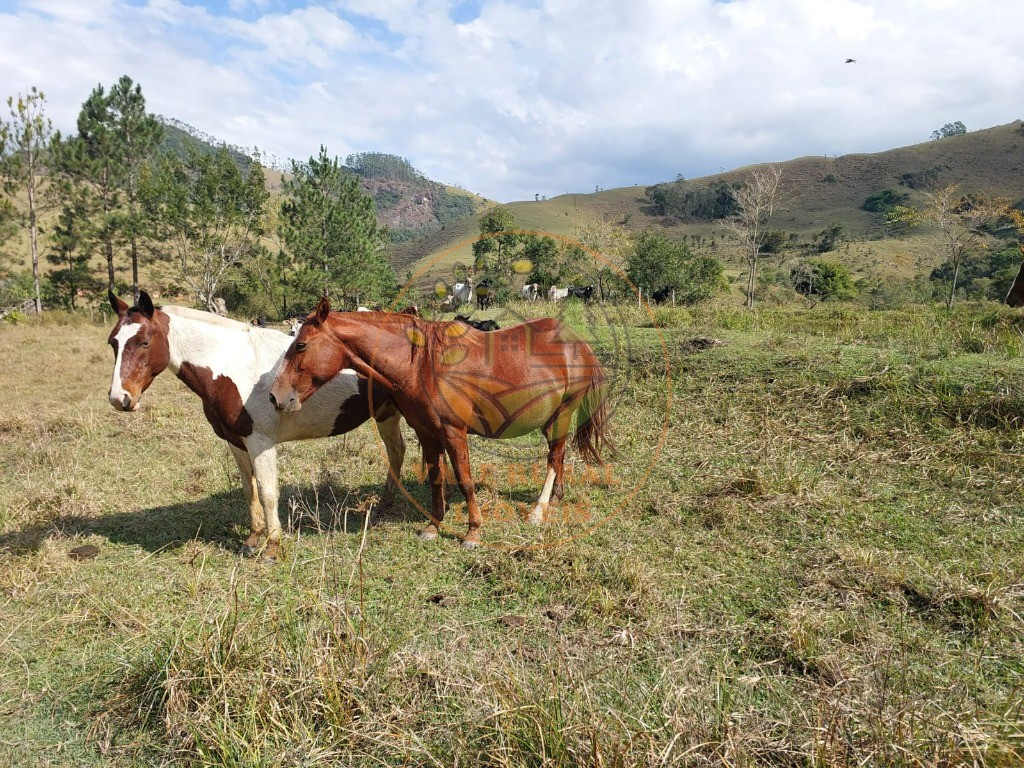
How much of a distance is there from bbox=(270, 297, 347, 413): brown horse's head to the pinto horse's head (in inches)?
39.5

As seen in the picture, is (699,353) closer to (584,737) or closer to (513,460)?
(513,460)

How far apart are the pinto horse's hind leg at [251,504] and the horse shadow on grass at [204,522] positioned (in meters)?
0.17

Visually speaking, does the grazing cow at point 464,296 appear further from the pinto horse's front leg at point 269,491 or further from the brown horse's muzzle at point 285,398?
Answer: the brown horse's muzzle at point 285,398

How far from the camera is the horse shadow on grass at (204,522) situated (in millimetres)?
4227

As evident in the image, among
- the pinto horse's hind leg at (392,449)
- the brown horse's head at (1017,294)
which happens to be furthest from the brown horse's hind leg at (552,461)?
the brown horse's head at (1017,294)

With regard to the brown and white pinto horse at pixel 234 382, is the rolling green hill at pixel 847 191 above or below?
above

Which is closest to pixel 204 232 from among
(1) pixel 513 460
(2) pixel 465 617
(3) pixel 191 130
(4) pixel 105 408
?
(4) pixel 105 408

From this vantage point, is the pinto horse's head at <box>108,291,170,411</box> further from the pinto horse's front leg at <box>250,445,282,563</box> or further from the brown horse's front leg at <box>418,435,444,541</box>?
the brown horse's front leg at <box>418,435,444,541</box>

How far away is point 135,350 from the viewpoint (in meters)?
3.74

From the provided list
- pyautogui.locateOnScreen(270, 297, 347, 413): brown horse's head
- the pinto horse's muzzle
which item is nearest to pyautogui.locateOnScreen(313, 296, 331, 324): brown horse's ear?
pyautogui.locateOnScreen(270, 297, 347, 413): brown horse's head

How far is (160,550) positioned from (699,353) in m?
6.99

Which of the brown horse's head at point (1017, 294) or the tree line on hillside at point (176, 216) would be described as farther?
the tree line on hillside at point (176, 216)

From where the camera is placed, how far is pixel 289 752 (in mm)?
2115

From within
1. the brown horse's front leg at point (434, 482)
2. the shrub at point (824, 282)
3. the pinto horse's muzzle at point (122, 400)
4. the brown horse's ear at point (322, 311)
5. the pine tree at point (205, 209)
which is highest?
the pine tree at point (205, 209)
